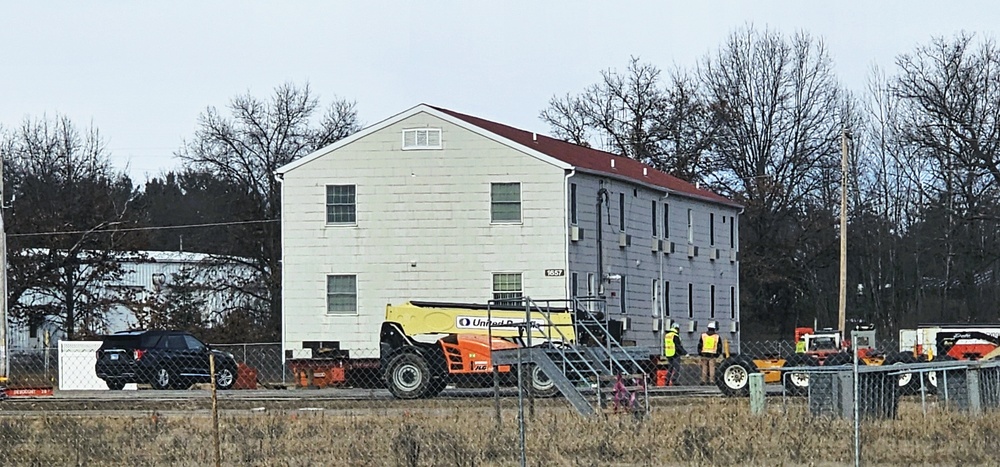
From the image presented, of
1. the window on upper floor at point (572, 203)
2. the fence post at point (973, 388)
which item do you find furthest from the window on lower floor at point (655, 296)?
the fence post at point (973, 388)

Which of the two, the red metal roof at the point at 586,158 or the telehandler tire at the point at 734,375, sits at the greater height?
the red metal roof at the point at 586,158

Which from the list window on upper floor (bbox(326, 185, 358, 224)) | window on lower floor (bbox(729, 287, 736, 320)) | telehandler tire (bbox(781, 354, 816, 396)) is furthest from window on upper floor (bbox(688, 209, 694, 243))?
telehandler tire (bbox(781, 354, 816, 396))

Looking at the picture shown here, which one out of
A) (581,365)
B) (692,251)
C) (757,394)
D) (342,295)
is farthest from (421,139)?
(757,394)

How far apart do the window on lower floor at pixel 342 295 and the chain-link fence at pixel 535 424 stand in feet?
44.6

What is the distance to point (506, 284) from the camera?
44000mm

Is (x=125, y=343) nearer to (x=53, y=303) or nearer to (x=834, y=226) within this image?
(x=53, y=303)

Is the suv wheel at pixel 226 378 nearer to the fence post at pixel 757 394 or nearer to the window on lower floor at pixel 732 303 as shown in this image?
the fence post at pixel 757 394

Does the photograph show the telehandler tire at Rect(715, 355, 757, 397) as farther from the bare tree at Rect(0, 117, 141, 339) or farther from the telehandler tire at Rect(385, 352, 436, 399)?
the bare tree at Rect(0, 117, 141, 339)

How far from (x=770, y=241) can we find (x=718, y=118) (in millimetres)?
5861

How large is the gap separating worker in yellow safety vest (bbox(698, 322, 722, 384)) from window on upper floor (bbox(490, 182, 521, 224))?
10782 mm

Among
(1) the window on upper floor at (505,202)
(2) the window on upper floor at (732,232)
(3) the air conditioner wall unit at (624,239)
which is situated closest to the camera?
(1) the window on upper floor at (505,202)

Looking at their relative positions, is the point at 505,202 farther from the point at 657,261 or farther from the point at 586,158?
the point at 657,261

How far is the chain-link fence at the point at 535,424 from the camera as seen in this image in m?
16.5

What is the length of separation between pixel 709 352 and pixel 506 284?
11191 mm
